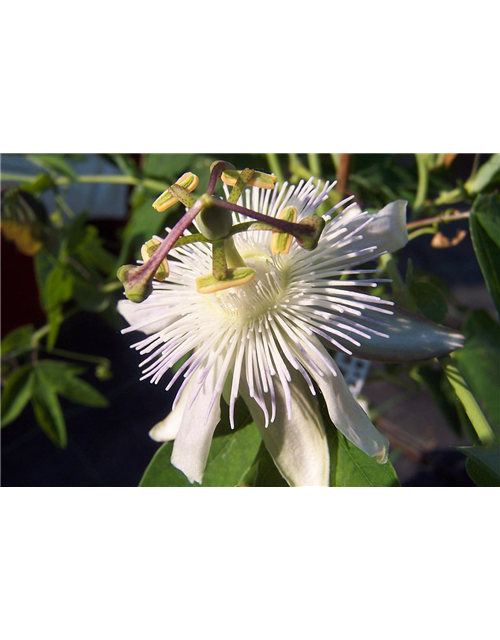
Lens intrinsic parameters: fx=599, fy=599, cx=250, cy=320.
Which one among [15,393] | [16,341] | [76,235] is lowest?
[15,393]

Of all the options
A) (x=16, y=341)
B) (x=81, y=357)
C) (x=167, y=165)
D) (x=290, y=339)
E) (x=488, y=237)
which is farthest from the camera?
(x=81, y=357)

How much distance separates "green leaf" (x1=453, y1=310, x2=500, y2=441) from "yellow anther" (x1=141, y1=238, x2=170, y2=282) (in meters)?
0.41

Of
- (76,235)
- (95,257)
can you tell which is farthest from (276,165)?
(95,257)

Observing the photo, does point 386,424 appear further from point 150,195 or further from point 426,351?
point 426,351

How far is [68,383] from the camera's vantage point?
136 cm

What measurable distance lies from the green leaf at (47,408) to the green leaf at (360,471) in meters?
0.83

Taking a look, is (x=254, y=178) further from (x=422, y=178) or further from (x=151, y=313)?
(x=422, y=178)

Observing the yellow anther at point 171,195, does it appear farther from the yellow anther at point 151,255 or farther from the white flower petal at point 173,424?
the white flower petal at point 173,424

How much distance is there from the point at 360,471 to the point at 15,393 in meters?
0.95

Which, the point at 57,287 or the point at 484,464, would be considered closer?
the point at 484,464

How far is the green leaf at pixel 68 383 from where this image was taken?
4.42ft

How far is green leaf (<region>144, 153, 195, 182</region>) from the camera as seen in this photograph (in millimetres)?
1101

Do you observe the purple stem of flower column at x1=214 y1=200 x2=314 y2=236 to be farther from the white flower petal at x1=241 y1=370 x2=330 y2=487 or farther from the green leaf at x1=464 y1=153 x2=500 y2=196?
the green leaf at x1=464 y1=153 x2=500 y2=196

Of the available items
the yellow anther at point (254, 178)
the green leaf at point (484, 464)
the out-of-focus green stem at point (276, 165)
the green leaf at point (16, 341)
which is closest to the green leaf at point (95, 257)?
the green leaf at point (16, 341)
